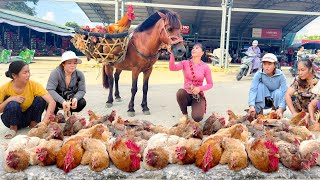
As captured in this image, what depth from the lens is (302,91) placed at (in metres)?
5.05

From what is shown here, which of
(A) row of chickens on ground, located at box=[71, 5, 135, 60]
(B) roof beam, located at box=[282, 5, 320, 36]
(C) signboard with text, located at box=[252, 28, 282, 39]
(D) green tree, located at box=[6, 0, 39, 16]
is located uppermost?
(D) green tree, located at box=[6, 0, 39, 16]

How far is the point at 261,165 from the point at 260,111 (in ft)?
7.69

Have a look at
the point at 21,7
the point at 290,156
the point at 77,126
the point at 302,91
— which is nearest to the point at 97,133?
the point at 77,126

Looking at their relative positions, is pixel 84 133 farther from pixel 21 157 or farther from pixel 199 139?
pixel 199 139

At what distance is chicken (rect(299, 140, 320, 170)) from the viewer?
2.89 m

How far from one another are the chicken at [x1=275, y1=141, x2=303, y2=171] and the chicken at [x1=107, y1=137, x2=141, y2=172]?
1.36 m

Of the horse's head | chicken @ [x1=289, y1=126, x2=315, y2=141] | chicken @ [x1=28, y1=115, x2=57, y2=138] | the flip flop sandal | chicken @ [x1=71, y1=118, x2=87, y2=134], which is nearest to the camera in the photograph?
chicken @ [x1=28, y1=115, x2=57, y2=138]

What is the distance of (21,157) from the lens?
283cm

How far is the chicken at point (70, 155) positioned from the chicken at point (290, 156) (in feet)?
6.20

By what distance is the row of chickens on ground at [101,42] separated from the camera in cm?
580

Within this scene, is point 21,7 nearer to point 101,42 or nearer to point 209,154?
point 101,42

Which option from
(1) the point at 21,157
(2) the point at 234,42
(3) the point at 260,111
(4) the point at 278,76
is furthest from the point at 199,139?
(2) the point at 234,42

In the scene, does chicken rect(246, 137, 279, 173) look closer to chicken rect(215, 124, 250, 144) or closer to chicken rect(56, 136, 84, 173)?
chicken rect(215, 124, 250, 144)

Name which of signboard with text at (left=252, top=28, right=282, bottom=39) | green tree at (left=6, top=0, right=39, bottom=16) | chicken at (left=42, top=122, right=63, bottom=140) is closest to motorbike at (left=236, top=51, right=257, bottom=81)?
chicken at (left=42, top=122, right=63, bottom=140)
